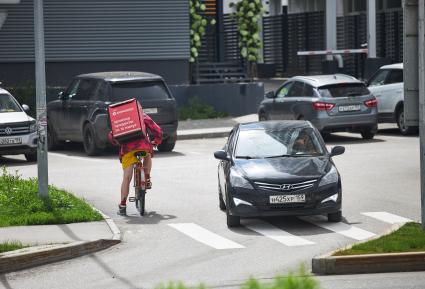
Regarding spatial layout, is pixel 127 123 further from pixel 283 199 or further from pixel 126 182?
pixel 283 199

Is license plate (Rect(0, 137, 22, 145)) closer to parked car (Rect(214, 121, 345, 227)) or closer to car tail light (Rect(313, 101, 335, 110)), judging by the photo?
car tail light (Rect(313, 101, 335, 110))

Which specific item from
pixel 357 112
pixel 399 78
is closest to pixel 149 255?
pixel 357 112

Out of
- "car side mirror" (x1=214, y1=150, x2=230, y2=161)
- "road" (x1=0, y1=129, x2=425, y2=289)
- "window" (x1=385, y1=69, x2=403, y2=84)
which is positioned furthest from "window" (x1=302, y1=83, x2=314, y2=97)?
"car side mirror" (x1=214, y1=150, x2=230, y2=161)

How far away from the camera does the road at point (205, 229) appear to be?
452 inches

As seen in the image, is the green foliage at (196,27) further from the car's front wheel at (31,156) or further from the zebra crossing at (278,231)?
the zebra crossing at (278,231)

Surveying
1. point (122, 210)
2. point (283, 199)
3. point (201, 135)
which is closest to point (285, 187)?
point (283, 199)

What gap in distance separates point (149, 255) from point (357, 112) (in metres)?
14.5

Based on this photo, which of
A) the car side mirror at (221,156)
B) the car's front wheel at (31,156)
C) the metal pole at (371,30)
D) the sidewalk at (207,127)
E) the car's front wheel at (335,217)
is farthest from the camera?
the metal pole at (371,30)

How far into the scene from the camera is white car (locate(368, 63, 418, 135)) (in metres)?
28.1

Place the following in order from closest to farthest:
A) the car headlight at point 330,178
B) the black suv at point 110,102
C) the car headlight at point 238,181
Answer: the car headlight at point 238,181 < the car headlight at point 330,178 < the black suv at point 110,102

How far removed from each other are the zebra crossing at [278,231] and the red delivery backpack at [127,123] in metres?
1.56

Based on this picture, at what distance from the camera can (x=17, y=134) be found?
23953 mm

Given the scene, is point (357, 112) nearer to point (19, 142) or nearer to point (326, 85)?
point (326, 85)

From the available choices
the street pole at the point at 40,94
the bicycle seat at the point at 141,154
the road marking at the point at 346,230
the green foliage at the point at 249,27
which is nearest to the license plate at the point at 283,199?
the road marking at the point at 346,230
